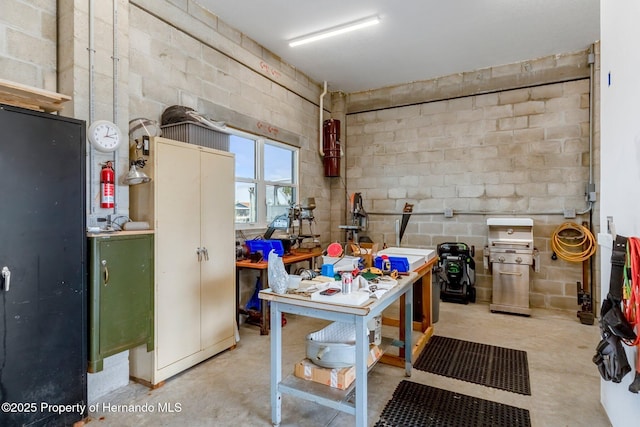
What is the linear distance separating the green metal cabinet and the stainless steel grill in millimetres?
4092

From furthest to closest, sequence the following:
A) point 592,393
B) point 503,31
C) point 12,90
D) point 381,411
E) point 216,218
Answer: point 503,31 < point 216,218 < point 592,393 < point 381,411 < point 12,90

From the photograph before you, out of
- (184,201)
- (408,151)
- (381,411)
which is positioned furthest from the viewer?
(408,151)

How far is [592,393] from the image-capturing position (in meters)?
2.45

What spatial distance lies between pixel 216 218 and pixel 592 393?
327cm

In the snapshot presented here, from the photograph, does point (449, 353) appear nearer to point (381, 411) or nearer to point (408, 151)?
point (381, 411)

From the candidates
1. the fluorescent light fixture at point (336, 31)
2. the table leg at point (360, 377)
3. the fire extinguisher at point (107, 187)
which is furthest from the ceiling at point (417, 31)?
the table leg at point (360, 377)

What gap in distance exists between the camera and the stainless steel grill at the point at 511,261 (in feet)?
14.2

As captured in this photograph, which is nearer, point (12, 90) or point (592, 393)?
point (12, 90)

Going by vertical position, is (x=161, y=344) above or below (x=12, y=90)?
below

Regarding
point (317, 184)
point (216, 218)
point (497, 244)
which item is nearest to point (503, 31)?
point (497, 244)

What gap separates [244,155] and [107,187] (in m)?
1.93

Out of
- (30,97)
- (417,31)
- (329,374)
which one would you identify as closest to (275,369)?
(329,374)

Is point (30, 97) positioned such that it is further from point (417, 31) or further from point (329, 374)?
point (417, 31)

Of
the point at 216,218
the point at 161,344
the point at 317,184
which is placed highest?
the point at 317,184
